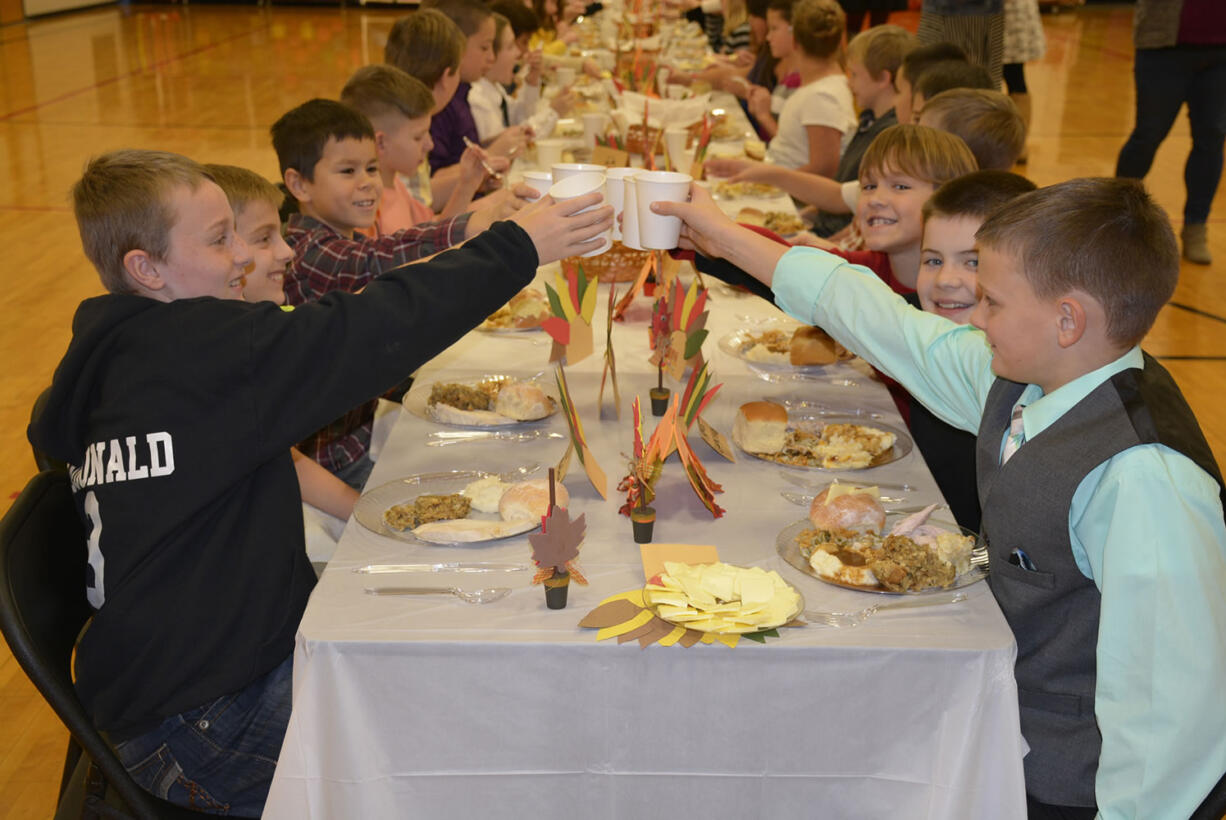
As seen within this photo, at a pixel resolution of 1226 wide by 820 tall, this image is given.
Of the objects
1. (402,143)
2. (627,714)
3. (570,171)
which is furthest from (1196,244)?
(627,714)

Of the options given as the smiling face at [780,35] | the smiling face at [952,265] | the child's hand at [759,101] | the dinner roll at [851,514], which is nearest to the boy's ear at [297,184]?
the smiling face at [952,265]

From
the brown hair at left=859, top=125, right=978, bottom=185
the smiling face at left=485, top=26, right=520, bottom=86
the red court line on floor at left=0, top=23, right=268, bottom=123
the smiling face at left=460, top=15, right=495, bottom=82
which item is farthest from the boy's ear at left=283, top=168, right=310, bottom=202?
the red court line on floor at left=0, top=23, right=268, bottom=123

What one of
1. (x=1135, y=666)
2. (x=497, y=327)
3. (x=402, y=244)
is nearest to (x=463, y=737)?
(x=1135, y=666)

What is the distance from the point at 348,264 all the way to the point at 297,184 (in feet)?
1.13

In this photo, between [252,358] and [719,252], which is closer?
[252,358]

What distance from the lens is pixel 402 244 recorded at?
2732 millimetres

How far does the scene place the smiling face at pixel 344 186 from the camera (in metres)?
2.88

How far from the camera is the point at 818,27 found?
4.75 metres

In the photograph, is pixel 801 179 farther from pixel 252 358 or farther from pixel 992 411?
pixel 252 358

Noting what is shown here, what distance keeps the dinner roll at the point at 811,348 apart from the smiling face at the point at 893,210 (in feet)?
1.15

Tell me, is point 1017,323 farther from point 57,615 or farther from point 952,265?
point 57,615

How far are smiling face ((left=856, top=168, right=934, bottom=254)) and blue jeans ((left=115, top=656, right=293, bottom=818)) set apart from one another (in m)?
1.73

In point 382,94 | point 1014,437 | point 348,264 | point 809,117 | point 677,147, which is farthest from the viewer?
point 809,117

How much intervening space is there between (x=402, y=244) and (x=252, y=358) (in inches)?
48.1
